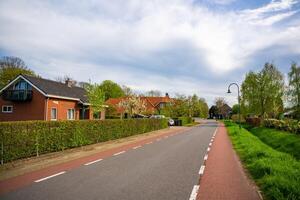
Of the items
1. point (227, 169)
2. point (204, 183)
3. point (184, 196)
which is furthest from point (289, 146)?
point (184, 196)

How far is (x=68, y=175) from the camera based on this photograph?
890cm

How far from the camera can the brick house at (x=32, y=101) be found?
109ft

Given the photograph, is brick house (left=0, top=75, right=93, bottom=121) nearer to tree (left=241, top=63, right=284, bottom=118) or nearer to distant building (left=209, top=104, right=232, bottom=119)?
tree (left=241, top=63, right=284, bottom=118)

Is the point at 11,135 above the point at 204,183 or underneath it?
above

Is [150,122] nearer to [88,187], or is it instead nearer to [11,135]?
[11,135]

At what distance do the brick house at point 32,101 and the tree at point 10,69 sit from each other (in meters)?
16.8

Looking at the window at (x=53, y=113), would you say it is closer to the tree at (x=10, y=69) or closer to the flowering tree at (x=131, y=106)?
the tree at (x=10, y=69)

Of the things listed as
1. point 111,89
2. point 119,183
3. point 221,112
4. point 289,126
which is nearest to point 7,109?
point 289,126

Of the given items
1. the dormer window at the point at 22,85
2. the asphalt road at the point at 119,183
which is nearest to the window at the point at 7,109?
the dormer window at the point at 22,85

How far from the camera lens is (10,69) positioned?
172 feet

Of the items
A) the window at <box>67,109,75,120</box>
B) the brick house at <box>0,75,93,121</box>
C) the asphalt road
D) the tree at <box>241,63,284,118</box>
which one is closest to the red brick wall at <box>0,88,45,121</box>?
the brick house at <box>0,75,93,121</box>

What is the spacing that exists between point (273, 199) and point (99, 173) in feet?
16.5

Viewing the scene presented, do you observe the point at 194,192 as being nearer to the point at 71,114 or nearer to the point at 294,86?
the point at 71,114

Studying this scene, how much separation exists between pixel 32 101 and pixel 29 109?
40.6 inches
